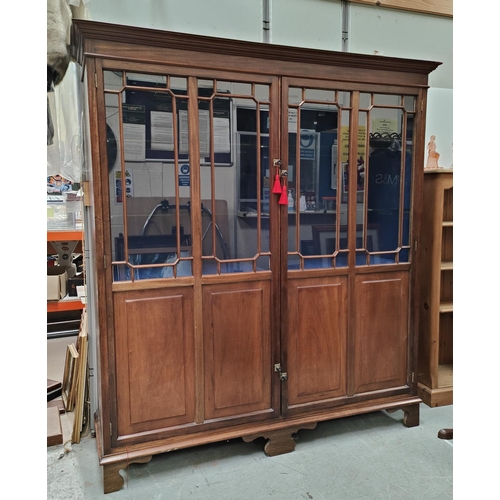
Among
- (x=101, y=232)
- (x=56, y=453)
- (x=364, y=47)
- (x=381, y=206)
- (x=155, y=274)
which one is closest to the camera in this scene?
(x=101, y=232)

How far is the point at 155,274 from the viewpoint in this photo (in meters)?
1.89

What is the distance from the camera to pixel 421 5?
2.83m

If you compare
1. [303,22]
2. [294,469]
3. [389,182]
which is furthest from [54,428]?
[303,22]

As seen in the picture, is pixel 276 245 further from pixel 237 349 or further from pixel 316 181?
pixel 237 349

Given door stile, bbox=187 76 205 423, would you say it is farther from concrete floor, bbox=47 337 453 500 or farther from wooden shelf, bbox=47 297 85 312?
Result: wooden shelf, bbox=47 297 85 312

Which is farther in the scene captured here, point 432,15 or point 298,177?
point 432,15

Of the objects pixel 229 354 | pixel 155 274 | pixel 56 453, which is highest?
pixel 155 274

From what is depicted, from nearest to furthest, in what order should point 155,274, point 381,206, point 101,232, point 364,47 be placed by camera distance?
point 101,232 < point 155,274 < point 381,206 < point 364,47

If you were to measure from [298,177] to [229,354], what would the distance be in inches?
36.8

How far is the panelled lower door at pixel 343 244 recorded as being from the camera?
209 centimetres

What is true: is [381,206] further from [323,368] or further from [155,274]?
[155,274]

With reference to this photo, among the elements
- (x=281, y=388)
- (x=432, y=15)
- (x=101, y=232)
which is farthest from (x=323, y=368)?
(x=432, y=15)

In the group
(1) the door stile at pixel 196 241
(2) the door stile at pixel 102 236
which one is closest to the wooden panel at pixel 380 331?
(1) the door stile at pixel 196 241

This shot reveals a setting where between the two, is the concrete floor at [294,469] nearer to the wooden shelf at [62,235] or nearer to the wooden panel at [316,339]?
the wooden panel at [316,339]
